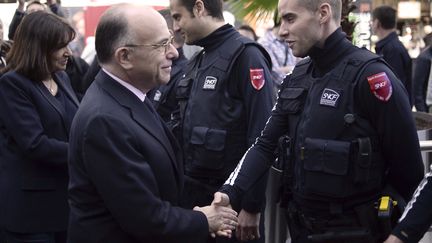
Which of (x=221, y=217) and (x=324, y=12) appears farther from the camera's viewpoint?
(x=324, y=12)

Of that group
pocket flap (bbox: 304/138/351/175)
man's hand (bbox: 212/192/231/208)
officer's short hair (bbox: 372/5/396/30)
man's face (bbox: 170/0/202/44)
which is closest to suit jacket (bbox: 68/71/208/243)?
man's hand (bbox: 212/192/231/208)

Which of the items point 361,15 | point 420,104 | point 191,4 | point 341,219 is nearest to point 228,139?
point 191,4

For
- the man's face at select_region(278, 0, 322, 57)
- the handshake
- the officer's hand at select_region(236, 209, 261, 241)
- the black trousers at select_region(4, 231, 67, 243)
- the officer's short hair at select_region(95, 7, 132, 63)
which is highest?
the officer's short hair at select_region(95, 7, 132, 63)

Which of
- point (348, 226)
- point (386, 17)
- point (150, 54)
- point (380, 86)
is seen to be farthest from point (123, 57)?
point (386, 17)

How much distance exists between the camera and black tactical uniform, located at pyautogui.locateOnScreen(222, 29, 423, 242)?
12.0ft

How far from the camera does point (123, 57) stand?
3.18m

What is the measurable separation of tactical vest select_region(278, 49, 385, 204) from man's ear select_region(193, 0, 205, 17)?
1.20 metres

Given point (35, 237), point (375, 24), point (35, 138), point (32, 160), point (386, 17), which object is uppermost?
point (35, 138)

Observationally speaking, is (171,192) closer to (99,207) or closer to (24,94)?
(99,207)

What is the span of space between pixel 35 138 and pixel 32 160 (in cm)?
17

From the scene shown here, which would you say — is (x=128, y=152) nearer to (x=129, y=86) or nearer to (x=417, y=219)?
(x=129, y=86)

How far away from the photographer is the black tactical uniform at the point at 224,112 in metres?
4.61

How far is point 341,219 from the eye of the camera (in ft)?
12.4

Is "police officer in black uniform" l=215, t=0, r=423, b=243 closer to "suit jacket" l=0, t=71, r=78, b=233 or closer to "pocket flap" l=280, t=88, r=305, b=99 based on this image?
"pocket flap" l=280, t=88, r=305, b=99
